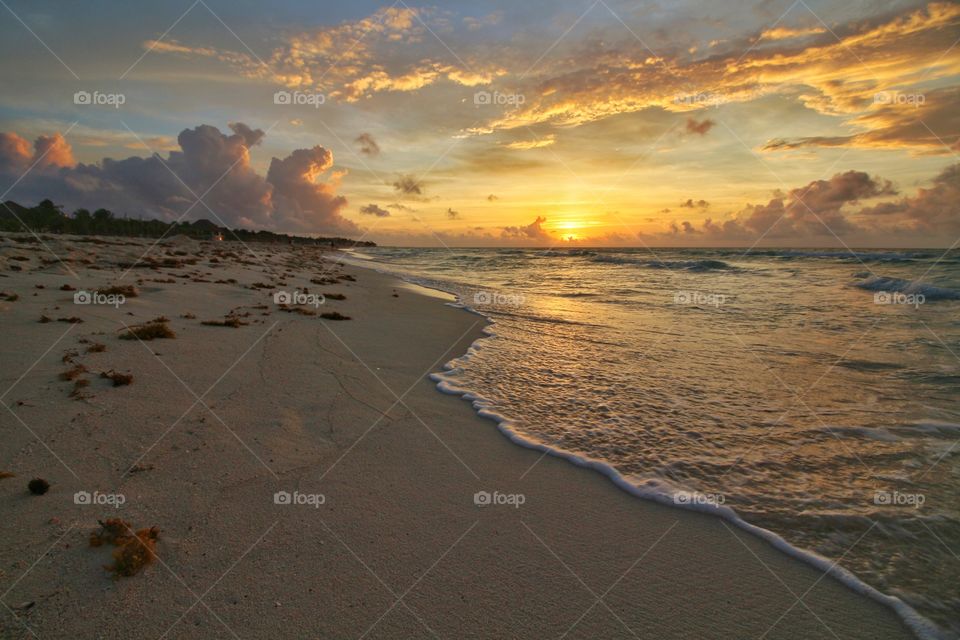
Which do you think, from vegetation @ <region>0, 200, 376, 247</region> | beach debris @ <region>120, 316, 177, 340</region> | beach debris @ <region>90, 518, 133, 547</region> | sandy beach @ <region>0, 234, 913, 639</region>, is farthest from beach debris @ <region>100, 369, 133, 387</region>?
vegetation @ <region>0, 200, 376, 247</region>

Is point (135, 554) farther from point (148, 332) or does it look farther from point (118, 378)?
point (148, 332)

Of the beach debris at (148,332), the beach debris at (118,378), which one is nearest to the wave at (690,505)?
the beach debris at (118,378)

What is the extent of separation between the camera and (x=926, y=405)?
22.7 ft

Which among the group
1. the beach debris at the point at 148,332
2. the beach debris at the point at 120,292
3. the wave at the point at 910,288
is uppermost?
the wave at the point at 910,288

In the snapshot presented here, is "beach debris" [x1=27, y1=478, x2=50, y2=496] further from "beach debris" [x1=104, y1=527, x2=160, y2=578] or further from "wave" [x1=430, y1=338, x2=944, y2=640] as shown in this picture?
"wave" [x1=430, y1=338, x2=944, y2=640]

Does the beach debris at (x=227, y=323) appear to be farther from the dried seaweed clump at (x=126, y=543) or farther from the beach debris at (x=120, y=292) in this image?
the dried seaweed clump at (x=126, y=543)

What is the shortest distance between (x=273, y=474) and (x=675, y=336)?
34.4 feet

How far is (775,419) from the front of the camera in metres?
6.40

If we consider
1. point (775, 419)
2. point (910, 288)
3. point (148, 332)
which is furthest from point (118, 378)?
point (910, 288)

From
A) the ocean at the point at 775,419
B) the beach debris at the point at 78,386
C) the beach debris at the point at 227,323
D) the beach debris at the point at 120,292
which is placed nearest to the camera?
the ocean at the point at 775,419

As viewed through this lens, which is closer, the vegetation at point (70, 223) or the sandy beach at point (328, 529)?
the sandy beach at point (328, 529)

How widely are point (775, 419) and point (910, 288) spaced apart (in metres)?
26.3

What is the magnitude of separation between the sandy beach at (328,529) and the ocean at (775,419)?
0.52 meters

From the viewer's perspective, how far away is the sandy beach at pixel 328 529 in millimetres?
2922
